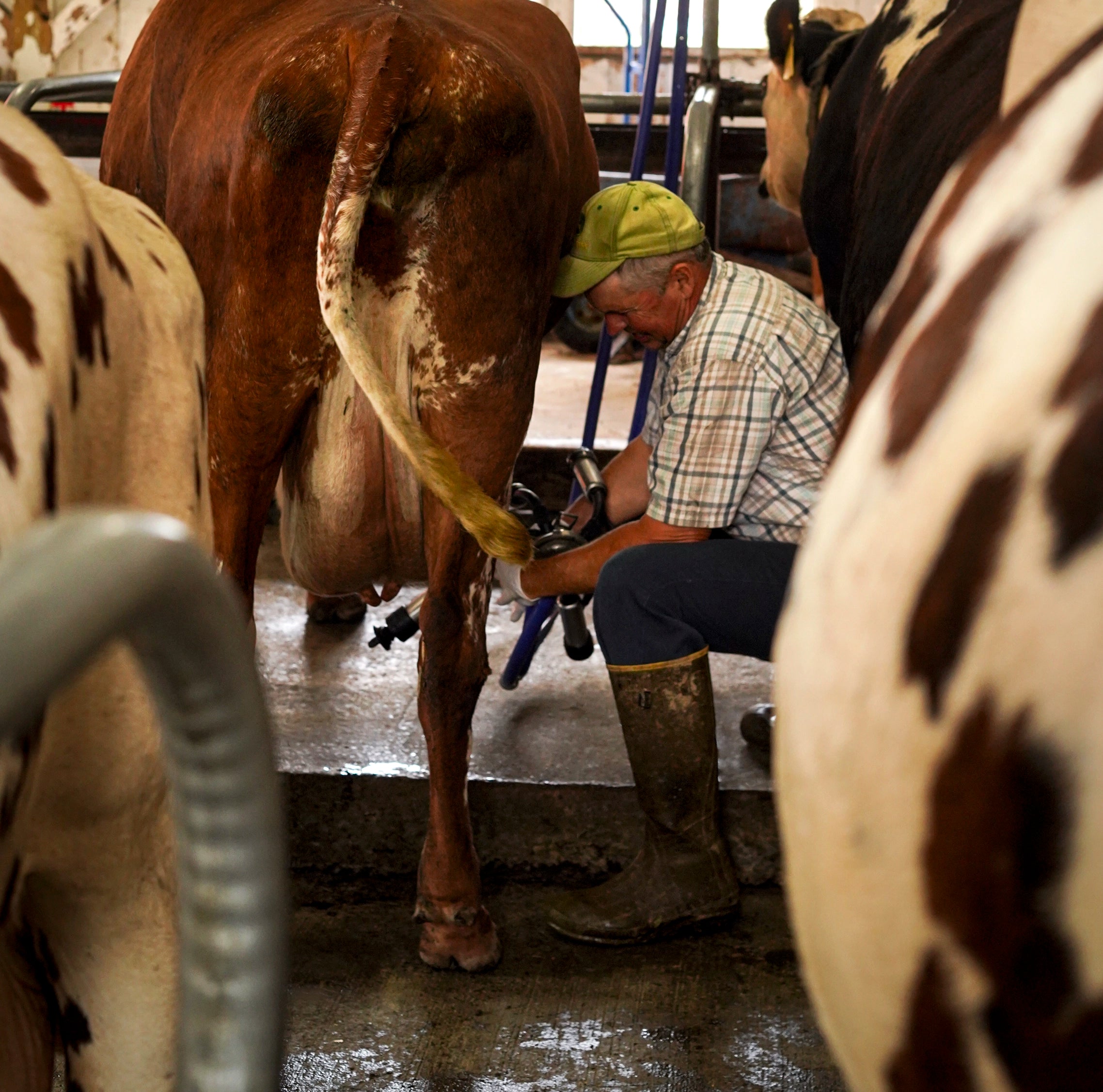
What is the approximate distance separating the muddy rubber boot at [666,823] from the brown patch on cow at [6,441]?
5.39 ft

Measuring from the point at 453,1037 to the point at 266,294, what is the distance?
4.06ft

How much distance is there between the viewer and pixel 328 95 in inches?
84.7

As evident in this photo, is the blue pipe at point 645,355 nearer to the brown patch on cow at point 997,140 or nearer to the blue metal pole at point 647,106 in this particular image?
the blue metal pole at point 647,106

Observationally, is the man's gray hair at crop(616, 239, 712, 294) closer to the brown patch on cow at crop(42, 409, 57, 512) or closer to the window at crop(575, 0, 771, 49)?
the brown patch on cow at crop(42, 409, 57, 512)

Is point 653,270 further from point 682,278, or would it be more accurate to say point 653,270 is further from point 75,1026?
point 75,1026

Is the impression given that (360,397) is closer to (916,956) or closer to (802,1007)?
(802,1007)

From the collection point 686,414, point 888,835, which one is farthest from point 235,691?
point 686,414

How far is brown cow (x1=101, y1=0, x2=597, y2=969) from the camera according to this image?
7.01 ft

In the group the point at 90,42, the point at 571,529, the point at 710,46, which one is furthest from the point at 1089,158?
the point at 90,42

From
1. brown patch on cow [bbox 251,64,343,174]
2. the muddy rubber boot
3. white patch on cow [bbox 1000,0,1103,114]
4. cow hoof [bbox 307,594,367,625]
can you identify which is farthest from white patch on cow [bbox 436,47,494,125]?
cow hoof [bbox 307,594,367,625]

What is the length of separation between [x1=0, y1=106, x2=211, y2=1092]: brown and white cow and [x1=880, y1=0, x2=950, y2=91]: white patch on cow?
2061 millimetres

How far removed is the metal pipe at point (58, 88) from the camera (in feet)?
12.6

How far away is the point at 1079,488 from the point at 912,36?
2.63 m

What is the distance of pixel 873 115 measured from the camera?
2.90m
